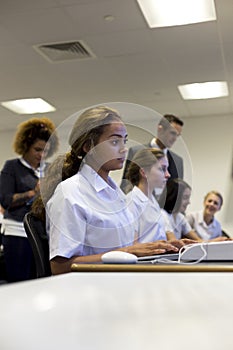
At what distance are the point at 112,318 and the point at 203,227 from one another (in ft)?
13.2

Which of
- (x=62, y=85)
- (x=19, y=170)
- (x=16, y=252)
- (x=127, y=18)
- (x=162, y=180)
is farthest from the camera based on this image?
(x=62, y=85)

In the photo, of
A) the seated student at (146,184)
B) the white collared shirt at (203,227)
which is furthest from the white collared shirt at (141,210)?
the white collared shirt at (203,227)

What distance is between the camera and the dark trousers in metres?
2.22

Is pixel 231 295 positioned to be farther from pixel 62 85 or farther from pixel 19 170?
pixel 62 85

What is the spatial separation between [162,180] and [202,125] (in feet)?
20.6

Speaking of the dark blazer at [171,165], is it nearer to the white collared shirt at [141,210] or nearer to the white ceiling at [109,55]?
the white collared shirt at [141,210]

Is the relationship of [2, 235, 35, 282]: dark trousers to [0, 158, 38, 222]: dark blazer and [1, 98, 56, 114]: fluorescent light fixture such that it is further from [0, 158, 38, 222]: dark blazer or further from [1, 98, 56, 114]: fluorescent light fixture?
[1, 98, 56, 114]: fluorescent light fixture

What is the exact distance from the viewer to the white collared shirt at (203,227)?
3.99 meters

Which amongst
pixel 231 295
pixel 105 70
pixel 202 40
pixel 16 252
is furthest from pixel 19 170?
pixel 105 70

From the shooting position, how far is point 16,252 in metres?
2.25

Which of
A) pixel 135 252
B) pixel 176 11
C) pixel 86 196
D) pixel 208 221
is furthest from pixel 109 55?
pixel 135 252

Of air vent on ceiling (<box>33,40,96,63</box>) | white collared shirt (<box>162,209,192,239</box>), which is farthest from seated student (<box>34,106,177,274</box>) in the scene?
air vent on ceiling (<box>33,40,96,63</box>)

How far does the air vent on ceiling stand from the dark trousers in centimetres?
283

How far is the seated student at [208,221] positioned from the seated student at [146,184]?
8.17 feet
